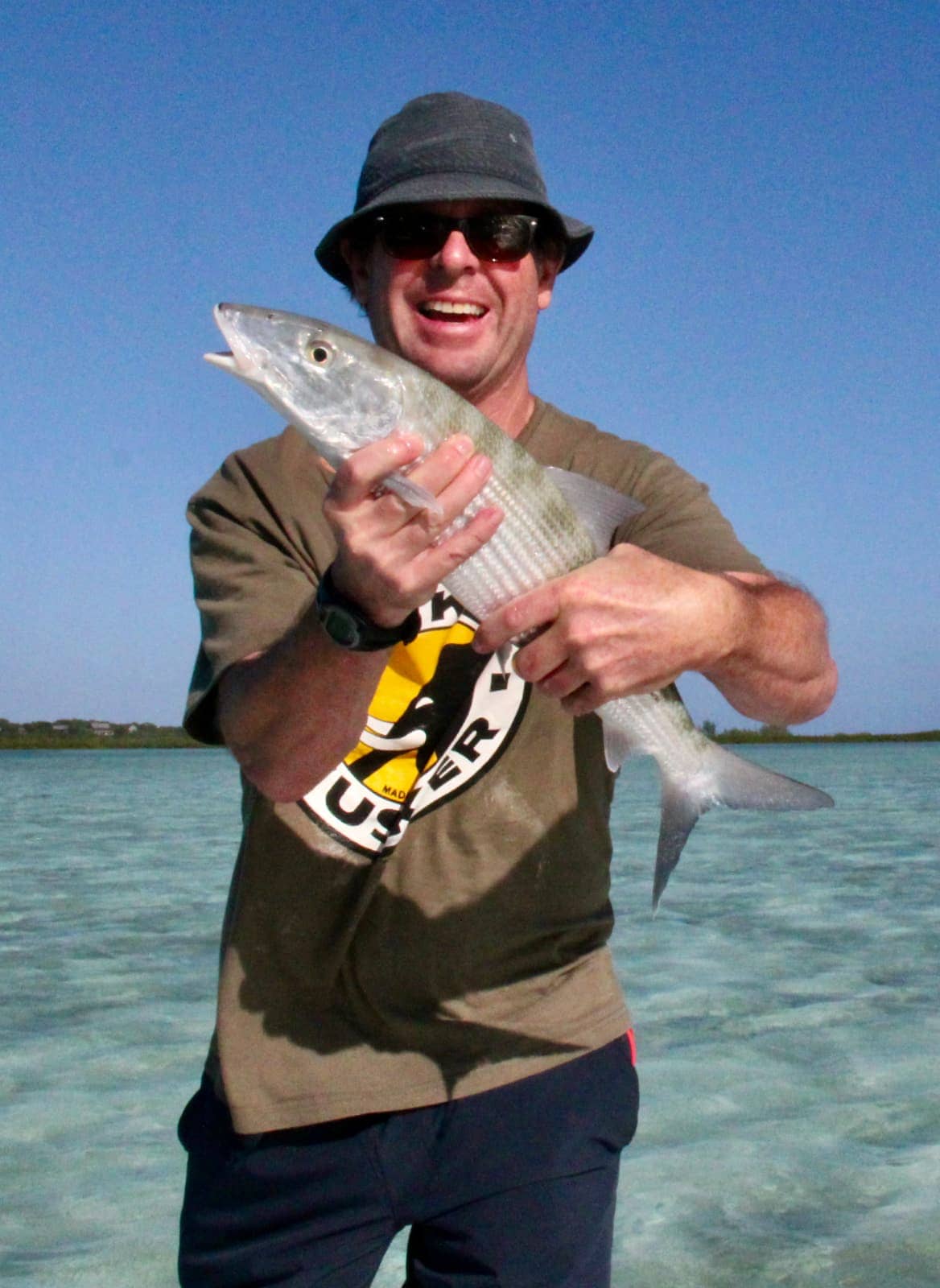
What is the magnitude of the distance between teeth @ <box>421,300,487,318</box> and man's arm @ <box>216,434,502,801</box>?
2.60 ft

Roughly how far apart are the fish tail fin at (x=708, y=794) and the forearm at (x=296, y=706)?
0.80 m

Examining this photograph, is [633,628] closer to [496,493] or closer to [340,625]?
[496,493]

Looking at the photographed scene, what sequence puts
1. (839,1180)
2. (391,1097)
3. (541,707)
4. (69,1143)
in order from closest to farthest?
(391,1097) → (541,707) → (839,1180) → (69,1143)

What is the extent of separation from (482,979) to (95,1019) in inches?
168

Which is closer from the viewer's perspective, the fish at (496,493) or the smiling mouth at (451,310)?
the fish at (496,493)

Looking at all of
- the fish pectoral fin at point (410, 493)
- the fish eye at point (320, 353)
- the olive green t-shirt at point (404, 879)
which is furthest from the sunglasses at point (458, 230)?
the fish pectoral fin at point (410, 493)

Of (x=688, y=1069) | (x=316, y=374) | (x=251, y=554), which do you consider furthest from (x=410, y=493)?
(x=688, y=1069)

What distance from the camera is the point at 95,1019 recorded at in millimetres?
5922

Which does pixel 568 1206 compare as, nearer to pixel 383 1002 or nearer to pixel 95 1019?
pixel 383 1002

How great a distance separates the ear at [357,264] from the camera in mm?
2865

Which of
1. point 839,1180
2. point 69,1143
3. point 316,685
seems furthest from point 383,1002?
point 69,1143

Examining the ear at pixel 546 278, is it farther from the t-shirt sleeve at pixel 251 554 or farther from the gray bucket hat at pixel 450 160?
the t-shirt sleeve at pixel 251 554

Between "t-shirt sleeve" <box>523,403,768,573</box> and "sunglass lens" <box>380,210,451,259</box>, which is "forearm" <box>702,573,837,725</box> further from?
"sunglass lens" <box>380,210,451,259</box>

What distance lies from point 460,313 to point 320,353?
2.05 feet
